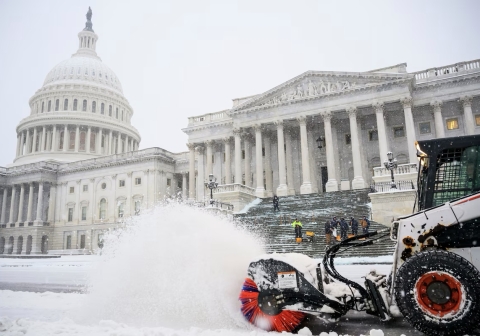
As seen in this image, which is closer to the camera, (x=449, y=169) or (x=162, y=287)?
(x=449, y=169)

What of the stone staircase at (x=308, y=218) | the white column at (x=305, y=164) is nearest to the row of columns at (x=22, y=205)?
the stone staircase at (x=308, y=218)

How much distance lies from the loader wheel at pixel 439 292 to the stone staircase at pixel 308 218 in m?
13.8

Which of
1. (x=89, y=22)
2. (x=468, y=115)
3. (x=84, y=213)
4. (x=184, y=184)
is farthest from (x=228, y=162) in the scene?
(x=89, y=22)

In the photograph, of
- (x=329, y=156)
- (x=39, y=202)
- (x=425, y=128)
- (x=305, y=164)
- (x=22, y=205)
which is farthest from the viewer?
(x=22, y=205)

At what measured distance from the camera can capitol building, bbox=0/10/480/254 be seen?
3600 centimetres

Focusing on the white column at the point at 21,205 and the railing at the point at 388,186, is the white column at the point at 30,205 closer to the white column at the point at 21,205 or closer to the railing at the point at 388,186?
the white column at the point at 21,205

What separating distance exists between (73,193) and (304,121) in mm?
46136

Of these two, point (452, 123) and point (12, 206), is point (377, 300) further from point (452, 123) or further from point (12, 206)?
point (12, 206)

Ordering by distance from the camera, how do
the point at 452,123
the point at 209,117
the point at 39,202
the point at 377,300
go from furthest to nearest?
the point at 39,202
the point at 209,117
the point at 452,123
the point at 377,300

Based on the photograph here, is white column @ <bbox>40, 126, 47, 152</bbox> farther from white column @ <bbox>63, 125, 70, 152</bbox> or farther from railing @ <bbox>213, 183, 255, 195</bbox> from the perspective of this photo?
railing @ <bbox>213, 183, 255, 195</bbox>

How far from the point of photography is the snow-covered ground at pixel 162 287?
5727 mm

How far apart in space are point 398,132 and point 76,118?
2544 inches

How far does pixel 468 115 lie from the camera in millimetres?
34625

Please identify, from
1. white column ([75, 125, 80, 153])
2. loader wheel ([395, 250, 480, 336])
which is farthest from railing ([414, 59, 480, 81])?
white column ([75, 125, 80, 153])
